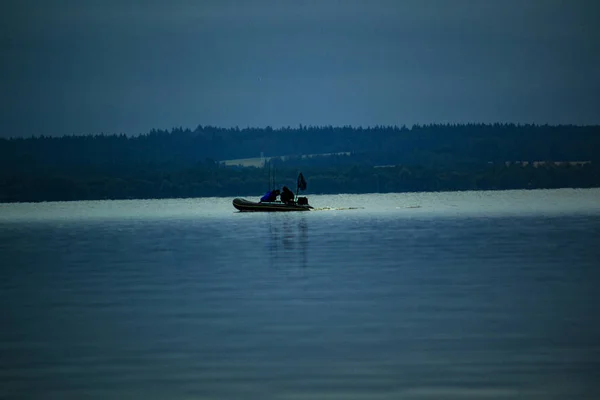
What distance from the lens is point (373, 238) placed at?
51344 millimetres

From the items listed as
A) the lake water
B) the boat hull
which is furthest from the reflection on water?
the boat hull

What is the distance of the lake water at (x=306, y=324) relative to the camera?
16.2 metres

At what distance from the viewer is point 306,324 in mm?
21812

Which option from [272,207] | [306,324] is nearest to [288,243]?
[306,324]

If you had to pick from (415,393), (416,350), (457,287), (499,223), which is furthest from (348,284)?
(499,223)

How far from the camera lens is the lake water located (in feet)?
53.0

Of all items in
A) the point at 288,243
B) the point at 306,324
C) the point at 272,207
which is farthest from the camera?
the point at 272,207

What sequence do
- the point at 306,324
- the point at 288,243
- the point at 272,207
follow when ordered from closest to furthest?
1. the point at 306,324
2. the point at 288,243
3. the point at 272,207

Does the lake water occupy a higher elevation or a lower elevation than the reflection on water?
higher

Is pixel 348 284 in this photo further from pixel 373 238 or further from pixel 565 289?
pixel 373 238

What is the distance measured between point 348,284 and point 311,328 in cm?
803

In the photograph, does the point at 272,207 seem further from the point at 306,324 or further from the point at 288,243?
the point at 306,324

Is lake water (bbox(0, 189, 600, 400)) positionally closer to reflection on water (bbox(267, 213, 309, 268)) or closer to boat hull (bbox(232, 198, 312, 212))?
reflection on water (bbox(267, 213, 309, 268))

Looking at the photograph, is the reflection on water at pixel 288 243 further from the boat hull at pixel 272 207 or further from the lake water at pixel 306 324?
the boat hull at pixel 272 207
